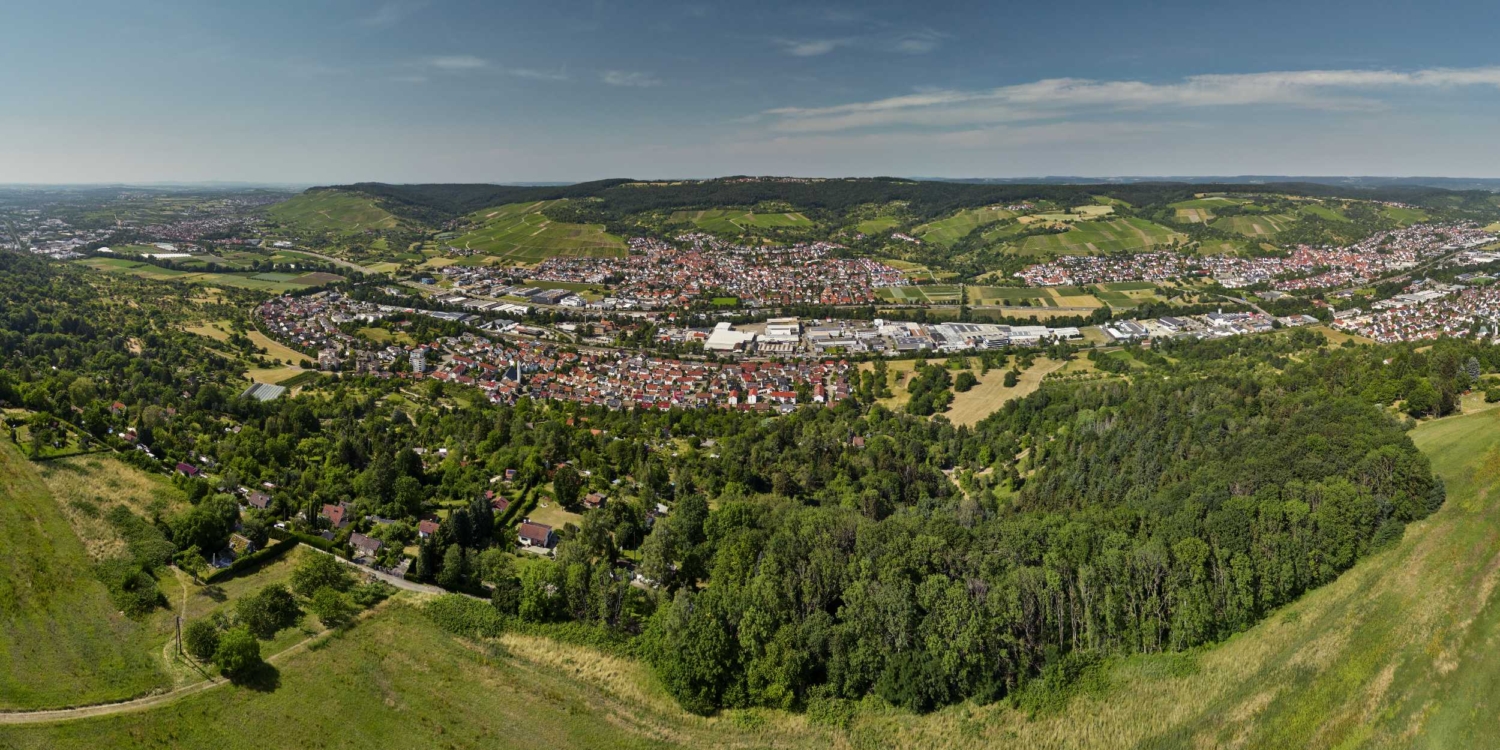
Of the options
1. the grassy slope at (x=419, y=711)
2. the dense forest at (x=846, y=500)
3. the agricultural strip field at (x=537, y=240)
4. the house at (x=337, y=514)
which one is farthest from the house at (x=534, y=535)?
the agricultural strip field at (x=537, y=240)

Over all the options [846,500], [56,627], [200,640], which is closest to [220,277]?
[56,627]

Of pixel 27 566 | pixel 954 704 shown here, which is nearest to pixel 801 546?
pixel 954 704

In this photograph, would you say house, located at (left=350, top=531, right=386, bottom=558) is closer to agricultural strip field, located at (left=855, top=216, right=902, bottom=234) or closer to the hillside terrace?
the hillside terrace

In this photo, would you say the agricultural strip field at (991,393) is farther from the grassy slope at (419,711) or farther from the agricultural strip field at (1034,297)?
the grassy slope at (419,711)

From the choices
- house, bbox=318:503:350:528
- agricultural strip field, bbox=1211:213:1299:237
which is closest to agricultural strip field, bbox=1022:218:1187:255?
agricultural strip field, bbox=1211:213:1299:237

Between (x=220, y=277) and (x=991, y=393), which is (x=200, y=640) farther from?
(x=220, y=277)
